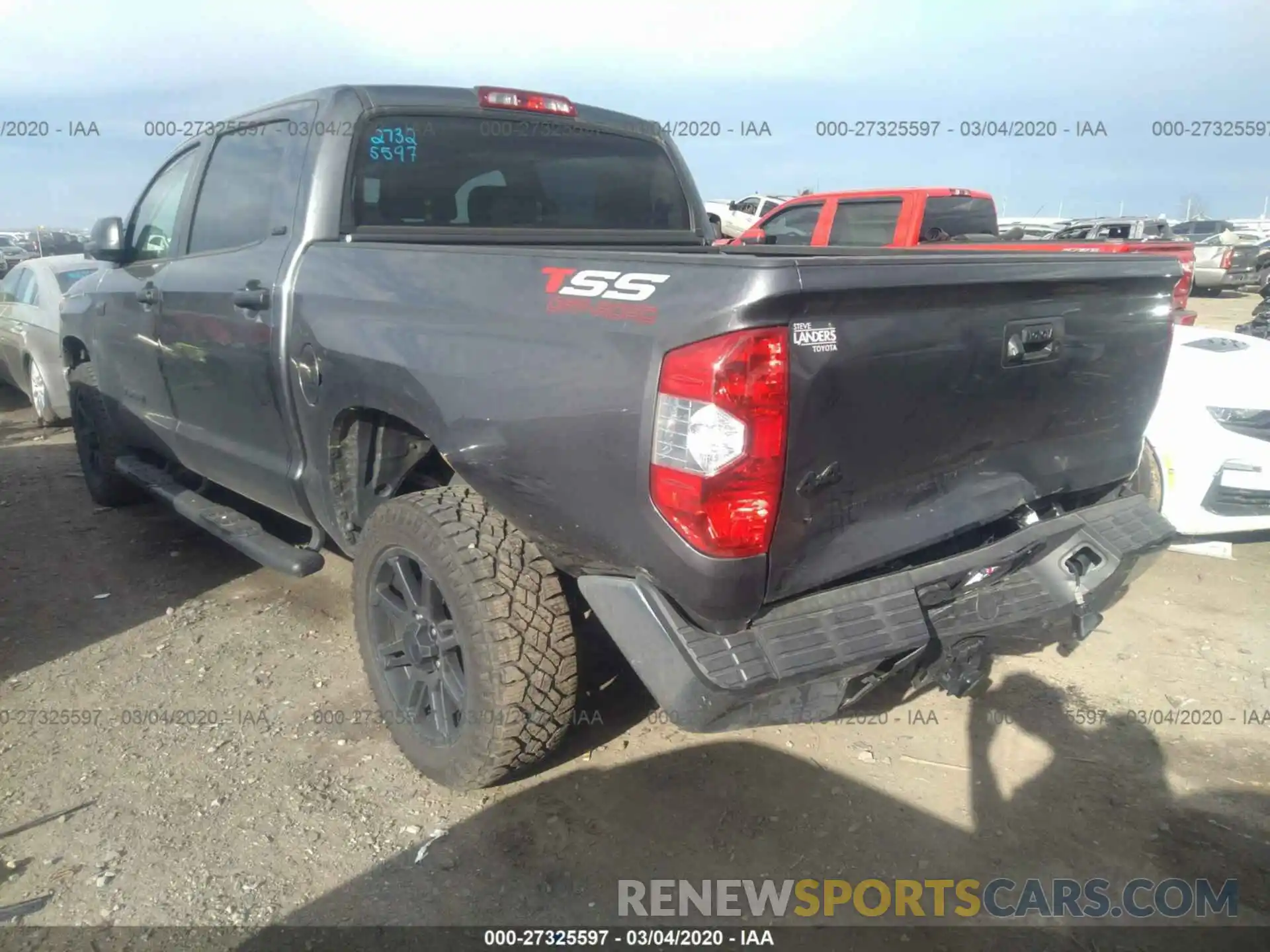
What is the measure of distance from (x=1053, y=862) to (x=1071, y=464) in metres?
1.14

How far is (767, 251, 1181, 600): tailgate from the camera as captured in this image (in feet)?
6.82

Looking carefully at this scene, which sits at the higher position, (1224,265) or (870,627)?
(870,627)

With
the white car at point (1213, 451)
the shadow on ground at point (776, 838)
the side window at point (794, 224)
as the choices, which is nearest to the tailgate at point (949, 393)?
→ the shadow on ground at point (776, 838)

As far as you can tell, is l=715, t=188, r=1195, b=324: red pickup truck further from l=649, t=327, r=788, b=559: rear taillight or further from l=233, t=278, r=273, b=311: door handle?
l=649, t=327, r=788, b=559: rear taillight

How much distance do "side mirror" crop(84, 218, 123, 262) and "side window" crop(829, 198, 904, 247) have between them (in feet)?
22.8

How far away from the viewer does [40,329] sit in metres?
7.61

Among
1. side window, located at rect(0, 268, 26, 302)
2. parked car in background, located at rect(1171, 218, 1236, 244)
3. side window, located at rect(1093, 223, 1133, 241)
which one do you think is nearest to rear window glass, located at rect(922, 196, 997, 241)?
side window, located at rect(0, 268, 26, 302)

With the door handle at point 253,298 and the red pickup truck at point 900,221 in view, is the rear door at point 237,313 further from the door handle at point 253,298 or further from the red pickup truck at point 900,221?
the red pickup truck at point 900,221

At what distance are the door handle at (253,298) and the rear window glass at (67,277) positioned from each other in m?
5.36

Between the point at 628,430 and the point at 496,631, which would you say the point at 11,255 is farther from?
the point at 628,430

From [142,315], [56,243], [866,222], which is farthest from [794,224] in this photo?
[56,243]

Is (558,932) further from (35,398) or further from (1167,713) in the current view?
(35,398)

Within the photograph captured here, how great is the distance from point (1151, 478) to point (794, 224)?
7.04 m

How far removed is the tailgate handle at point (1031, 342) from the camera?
241 centimetres
